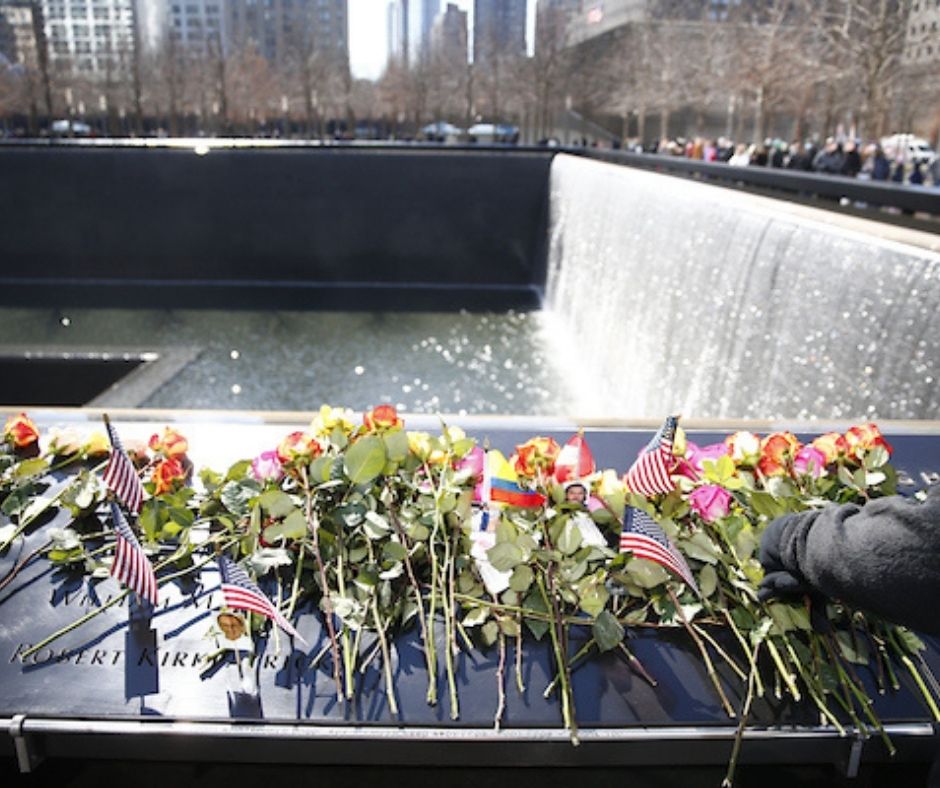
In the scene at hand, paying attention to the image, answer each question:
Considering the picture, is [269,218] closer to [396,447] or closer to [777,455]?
[396,447]

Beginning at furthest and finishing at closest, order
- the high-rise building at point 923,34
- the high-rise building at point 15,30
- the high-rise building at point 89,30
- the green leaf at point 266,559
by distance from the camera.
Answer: the high-rise building at point 89,30 < the high-rise building at point 15,30 < the high-rise building at point 923,34 < the green leaf at point 266,559

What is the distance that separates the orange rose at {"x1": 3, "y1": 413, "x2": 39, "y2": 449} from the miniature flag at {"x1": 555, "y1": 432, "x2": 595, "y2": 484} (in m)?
1.19

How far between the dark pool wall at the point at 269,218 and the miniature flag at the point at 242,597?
40.2ft

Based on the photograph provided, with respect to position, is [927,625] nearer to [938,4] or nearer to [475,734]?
[475,734]

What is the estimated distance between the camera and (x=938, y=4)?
1560 centimetres

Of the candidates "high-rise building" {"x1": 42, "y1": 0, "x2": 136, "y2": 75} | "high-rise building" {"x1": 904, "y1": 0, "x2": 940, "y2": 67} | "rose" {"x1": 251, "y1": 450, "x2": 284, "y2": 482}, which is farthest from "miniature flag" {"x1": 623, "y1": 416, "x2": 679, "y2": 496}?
"high-rise building" {"x1": 42, "y1": 0, "x2": 136, "y2": 75}

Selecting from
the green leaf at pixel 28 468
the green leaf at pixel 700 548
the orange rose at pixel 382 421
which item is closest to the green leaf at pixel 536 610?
the green leaf at pixel 700 548

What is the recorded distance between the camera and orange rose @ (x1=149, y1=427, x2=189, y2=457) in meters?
2.01

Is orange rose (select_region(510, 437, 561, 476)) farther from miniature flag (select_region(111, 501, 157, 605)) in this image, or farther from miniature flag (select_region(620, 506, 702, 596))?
miniature flag (select_region(111, 501, 157, 605))

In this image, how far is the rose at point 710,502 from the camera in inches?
68.6

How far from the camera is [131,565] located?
1.56 meters

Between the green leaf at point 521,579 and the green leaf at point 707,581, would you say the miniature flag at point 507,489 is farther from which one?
the green leaf at point 707,581

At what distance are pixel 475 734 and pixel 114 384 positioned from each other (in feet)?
22.9

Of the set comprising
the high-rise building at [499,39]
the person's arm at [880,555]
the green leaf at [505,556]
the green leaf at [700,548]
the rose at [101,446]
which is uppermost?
the high-rise building at [499,39]
